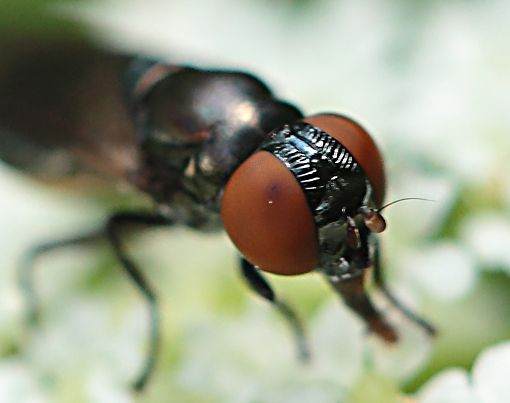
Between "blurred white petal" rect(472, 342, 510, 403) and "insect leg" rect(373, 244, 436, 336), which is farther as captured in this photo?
"insect leg" rect(373, 244, 436, 336)

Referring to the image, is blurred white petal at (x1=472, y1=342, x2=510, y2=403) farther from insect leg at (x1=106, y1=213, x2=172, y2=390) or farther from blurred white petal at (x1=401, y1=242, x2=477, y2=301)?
insect leg at (x1=106, y1=213, x2=172, y2=390)

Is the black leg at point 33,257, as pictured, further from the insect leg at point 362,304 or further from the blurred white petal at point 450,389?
the blurred white petal at point 450,389

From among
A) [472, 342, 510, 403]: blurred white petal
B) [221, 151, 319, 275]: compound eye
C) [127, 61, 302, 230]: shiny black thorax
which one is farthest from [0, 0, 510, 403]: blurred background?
[221, 151, 319, 275]: compound eye

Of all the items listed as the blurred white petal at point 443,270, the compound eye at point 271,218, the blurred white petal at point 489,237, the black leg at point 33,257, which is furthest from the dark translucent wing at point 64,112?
the blurred white petal at point 489,237

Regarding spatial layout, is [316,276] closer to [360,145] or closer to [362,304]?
[362,304]

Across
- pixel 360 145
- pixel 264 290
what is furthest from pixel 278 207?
pixel 264 290

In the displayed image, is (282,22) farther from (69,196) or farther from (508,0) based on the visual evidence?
(69,196)
